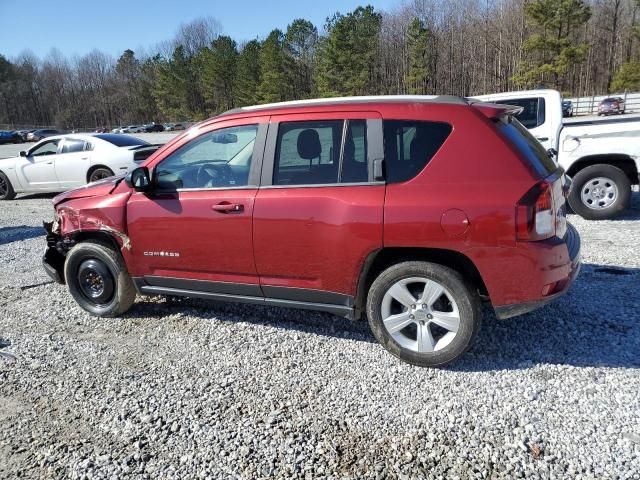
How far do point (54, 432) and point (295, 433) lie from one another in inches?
58.0

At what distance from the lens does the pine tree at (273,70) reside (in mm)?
64312

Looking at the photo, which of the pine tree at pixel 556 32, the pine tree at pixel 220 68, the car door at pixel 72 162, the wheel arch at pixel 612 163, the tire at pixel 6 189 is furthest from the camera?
the pine tree at pixel 220 68

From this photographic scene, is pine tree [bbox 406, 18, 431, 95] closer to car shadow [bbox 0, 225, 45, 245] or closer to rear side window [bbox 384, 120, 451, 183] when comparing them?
car shadow [bbox 0, 225, 45, 245]

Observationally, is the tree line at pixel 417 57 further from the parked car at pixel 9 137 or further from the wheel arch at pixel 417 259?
the wheel arch at pixel 417 259

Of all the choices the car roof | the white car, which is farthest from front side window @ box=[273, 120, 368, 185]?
the white car

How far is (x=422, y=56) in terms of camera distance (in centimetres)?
5831

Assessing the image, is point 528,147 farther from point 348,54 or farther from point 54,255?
point 348,54

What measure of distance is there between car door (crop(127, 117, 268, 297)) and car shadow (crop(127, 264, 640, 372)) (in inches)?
24.3

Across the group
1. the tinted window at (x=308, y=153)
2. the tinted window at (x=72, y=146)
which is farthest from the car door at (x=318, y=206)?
the tinted window at (x=72, y=146)

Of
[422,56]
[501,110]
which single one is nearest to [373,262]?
[501,110]

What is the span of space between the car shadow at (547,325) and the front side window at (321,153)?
1350mm

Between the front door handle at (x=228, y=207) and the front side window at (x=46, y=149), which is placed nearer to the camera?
the front door handle at (x=228, y=207)

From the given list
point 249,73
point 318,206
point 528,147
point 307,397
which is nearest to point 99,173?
point 318,206

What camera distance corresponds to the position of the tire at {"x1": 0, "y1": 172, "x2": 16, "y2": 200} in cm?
1216
